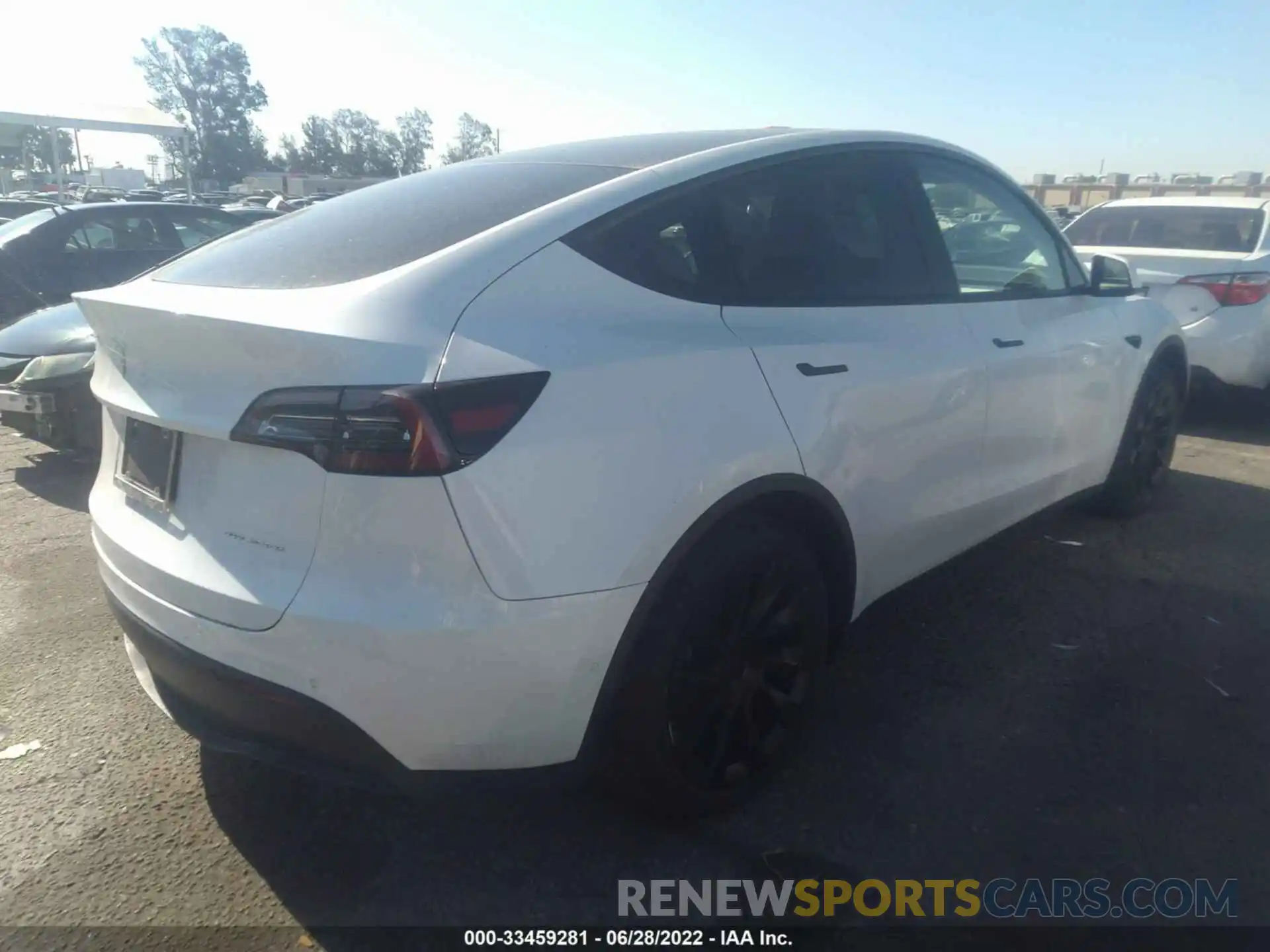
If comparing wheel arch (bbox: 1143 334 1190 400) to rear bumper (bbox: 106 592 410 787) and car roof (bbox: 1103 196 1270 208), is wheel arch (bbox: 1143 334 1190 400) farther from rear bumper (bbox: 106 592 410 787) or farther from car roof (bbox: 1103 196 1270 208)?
rear bumper (bbox: 106 592 410 787)

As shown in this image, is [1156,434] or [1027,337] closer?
[1027,337]

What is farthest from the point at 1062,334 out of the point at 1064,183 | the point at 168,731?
the point at 1064,183

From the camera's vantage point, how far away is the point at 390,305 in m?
1.99

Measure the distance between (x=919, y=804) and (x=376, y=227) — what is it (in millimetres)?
2087

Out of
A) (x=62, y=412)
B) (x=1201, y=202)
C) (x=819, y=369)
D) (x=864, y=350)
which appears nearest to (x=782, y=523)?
(x=819, y=369)

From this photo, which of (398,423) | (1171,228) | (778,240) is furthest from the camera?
(1171,228)

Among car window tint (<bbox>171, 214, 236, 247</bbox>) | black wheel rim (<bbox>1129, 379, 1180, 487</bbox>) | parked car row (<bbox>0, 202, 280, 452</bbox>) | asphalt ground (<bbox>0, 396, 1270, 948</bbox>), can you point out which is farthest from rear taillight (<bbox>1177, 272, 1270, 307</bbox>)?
car window tint (<bbox>171, 214, 236, 247</bbox>)

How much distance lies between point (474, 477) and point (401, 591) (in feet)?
0.86

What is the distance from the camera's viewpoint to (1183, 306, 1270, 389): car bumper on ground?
6.48m

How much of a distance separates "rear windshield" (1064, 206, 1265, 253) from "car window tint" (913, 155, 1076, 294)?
3.80m

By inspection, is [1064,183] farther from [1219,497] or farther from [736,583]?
[736,583]

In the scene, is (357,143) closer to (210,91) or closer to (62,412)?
(210,91)

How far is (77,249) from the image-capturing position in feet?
28.0

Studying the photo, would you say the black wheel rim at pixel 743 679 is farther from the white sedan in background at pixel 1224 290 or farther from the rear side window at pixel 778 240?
the white sedan in background at pixel 1224 290
